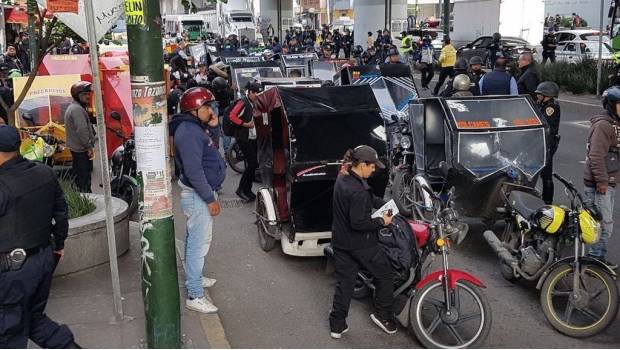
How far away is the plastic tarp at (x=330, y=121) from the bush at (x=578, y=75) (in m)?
13.9

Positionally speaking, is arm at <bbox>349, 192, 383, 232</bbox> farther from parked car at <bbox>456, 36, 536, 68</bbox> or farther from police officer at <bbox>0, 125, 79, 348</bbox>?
parked car at <bbox>456, 36, 536, 68</bbox>

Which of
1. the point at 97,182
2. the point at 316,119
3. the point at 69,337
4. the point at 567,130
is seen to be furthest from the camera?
the point at 567,130

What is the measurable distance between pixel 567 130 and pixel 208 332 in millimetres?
12173

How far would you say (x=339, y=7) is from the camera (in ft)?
250

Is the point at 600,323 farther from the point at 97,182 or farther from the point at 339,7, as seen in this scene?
the point at 339,7

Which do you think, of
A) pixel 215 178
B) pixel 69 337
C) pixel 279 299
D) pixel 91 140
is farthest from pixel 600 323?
pixel 91 140

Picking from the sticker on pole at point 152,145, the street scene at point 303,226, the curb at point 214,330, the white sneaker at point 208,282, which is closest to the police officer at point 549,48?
the street scene at point 303,226

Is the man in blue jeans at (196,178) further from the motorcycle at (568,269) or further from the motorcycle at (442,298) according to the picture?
the motorcycle at (568,269)

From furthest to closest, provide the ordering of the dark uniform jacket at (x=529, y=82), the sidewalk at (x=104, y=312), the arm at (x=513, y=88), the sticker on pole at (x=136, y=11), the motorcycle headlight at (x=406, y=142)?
the dark uniform jacket at (x=529, y=82) < the arm at (x=513, y=88) < the motorcycle headlight at (x=406, y=142) < the sidewalk at (x=104, y=312) < the sticker on pole at (x=136, y=11)

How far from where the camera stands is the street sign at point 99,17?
17.7ft

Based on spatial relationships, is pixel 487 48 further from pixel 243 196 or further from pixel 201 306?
pixel 201 306

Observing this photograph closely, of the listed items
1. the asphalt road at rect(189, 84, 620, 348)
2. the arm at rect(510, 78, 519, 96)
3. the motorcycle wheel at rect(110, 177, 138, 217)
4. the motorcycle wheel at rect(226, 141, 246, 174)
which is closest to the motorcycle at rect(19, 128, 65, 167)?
the motorcycle wheel at rect(110, 177, 138, 217)

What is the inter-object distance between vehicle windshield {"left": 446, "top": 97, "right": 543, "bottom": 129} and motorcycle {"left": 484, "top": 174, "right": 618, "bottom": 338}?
1773 mm

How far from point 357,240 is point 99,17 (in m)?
2.55
